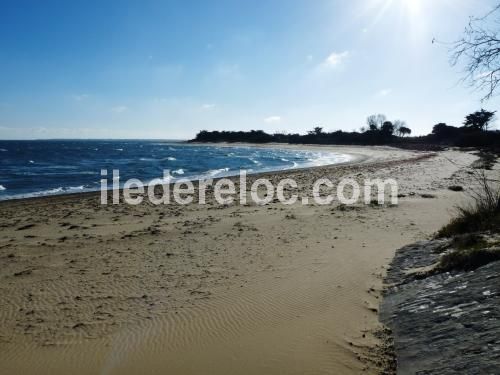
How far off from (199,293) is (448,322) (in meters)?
3.62

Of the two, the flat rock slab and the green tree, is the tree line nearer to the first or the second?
the green tree

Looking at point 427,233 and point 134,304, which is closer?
point 134,304

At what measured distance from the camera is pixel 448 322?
3.43m

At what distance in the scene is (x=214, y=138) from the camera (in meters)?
155

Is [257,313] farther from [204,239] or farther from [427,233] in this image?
[427,233]

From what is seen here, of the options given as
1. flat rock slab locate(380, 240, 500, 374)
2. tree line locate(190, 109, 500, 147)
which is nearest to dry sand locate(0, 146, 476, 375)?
flat rock slab locate(380, 240, 500, 374)

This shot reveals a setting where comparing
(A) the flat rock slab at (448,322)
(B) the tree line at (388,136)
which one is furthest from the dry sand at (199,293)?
(B) the tree line at (388,136)

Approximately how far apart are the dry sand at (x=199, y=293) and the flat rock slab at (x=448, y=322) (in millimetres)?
351

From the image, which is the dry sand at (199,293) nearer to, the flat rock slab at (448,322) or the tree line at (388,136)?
the flat rock slab at (448,322)

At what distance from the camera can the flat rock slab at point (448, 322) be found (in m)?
2.84

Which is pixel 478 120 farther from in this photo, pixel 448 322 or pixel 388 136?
pixel 448 322

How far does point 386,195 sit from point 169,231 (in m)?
9.52

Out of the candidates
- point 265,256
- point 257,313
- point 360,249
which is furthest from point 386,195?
point 257,313

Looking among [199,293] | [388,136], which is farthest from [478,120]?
[199,293]
